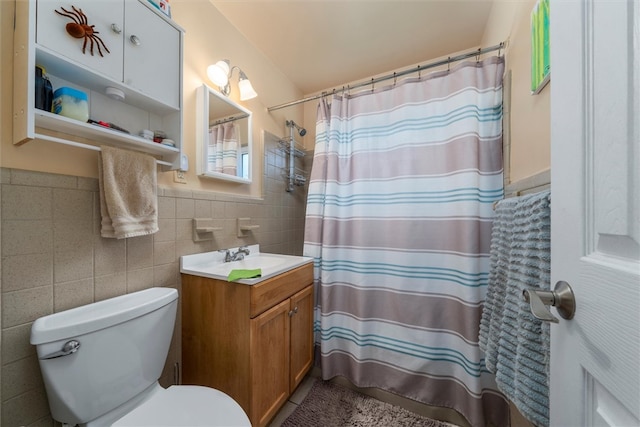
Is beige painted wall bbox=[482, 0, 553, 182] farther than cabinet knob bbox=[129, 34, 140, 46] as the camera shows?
No

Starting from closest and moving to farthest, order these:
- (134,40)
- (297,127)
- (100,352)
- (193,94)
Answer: (100,352)
(134,40)
(193,94)
(297,127)

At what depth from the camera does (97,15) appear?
0.82 metres

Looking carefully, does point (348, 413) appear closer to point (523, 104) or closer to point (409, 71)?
point (523, 104)

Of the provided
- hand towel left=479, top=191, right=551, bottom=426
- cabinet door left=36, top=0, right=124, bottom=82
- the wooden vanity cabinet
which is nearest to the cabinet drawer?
the wooden vanity cabinet

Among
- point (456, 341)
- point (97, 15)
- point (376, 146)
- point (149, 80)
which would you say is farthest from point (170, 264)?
point (456, 341)

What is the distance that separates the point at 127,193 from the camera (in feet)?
3.03

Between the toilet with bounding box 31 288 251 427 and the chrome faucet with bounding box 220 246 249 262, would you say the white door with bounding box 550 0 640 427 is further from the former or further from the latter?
the chrome faucet with bounding box 220 246 249 262

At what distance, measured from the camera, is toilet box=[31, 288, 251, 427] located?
700mm

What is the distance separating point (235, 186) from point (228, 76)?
70 centimetres

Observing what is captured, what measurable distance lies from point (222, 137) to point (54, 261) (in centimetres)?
97

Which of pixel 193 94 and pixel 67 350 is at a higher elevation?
pixel 193 94

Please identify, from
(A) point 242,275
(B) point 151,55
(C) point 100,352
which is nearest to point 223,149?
(B) point 151,55

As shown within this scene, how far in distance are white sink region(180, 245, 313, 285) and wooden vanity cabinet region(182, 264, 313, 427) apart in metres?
0.03

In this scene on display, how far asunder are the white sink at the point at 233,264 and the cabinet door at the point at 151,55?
0.81m
